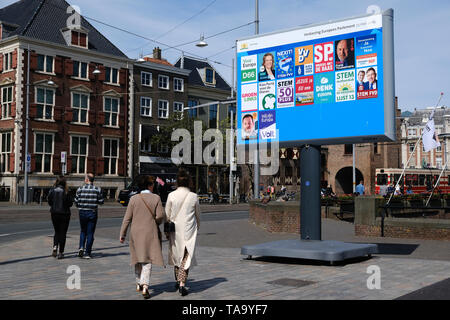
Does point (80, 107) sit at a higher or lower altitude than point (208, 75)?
lower

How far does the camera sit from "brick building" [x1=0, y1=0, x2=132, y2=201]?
39.8 metres

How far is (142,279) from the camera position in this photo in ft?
23.5

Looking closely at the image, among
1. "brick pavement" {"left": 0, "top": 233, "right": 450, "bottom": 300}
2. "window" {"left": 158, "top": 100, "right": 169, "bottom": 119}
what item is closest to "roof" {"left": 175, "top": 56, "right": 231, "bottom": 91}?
"window" {"left": 158, "top": 100, "right": 169, "bottom": 119}

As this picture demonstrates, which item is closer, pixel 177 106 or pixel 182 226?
pixel 182 226

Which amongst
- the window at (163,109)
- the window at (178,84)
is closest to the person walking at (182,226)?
the window at (163,109)

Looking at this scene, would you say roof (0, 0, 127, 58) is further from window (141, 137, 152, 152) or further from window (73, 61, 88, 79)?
window (141, 137, 152, 152)

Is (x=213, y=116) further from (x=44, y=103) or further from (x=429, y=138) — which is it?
(x=429, y=138)

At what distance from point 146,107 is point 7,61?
42.5 feet

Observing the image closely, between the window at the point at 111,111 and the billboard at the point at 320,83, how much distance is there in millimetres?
35061

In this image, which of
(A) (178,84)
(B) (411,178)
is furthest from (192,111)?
(B) (411,178)

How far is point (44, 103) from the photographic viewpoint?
41031mm

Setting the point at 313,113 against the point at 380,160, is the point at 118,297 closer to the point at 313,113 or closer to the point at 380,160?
the point at 313,113

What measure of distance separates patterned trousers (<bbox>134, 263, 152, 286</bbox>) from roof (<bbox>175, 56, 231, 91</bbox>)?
48335mm

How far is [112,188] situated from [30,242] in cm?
3110
